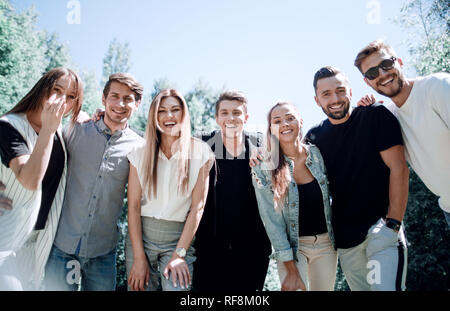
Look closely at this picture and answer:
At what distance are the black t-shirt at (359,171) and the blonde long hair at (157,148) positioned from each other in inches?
72.1

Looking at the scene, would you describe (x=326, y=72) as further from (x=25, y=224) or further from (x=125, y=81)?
(x=25, y=224)

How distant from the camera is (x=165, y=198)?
3.34 m

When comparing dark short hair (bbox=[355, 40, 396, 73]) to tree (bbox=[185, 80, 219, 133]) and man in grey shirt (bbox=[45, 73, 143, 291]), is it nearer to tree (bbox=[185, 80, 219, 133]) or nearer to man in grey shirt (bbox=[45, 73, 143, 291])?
man in grey shirt (bbox=[45, 73, 143, 291])

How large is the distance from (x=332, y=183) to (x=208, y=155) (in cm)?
162

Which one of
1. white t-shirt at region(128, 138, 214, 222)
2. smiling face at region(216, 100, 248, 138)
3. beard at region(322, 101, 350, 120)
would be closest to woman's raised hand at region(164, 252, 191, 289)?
white t-shirt at region(128, 138, 214, 222)

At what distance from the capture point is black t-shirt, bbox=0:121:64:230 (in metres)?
2.79

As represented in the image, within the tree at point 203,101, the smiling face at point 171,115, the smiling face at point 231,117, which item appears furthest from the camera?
the tree at point 203,101

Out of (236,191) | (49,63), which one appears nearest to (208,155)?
(236,191)

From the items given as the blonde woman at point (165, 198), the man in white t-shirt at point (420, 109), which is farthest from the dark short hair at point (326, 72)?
the blonde woman at point (165, 198)

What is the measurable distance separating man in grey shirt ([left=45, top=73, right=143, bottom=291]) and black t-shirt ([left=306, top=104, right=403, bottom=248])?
2650 millimetres

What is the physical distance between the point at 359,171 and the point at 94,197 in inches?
125

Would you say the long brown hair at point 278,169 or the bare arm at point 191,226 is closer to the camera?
the bare arm at point 191,226

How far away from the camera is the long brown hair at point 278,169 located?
11.3 feet

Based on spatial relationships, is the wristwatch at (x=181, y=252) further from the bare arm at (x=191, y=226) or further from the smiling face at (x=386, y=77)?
the smiling face at (x=386, y=77)
